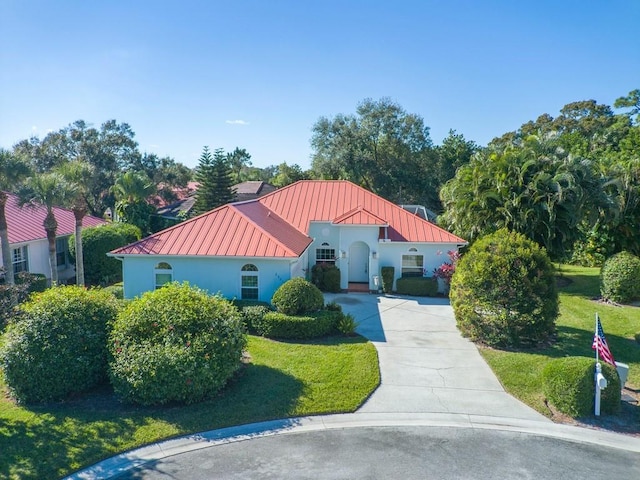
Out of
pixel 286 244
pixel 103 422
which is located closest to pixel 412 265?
pixel 286 244

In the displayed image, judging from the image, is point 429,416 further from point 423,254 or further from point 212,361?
point 423,254

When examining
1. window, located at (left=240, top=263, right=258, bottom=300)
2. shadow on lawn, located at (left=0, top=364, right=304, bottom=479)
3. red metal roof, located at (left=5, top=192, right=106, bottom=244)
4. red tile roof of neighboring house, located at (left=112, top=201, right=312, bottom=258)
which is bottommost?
shadow on lawn, located at (left=0, top=364, right=304, bottom=479)

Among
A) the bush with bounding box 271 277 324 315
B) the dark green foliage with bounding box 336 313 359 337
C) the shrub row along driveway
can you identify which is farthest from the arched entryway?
the bush with bounding box 271 277 324 315

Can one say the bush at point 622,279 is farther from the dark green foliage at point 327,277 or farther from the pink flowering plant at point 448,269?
the dark green foliage at point 327,277

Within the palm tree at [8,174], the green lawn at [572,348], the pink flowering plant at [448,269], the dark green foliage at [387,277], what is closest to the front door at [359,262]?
the dark green foliage at [387,277]

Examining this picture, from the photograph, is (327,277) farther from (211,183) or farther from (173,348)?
(211,183)

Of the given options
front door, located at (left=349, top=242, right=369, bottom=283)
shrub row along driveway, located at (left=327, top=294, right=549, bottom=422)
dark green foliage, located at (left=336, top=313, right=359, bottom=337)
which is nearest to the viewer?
shrub row along driveway, located at (left=327, top=294, right=549, bottom=422)

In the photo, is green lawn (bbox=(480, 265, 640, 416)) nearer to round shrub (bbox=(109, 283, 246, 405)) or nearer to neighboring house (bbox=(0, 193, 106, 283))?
round shrub (bbox=(109, 283, 246, 405))
